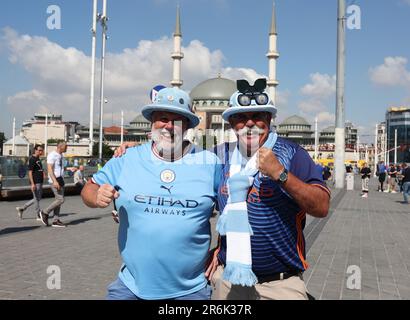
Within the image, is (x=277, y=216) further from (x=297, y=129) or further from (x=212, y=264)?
(x=297, y=129)

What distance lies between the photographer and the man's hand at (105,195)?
7.72 ft

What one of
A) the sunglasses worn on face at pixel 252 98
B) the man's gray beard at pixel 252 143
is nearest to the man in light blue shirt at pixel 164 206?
the man's gray beard at pixel 252 143

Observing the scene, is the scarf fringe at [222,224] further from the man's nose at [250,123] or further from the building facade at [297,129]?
the building facade at [297,129]

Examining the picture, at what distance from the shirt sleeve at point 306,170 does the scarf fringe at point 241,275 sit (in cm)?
57

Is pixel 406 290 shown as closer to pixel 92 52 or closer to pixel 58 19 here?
pixel 58 19

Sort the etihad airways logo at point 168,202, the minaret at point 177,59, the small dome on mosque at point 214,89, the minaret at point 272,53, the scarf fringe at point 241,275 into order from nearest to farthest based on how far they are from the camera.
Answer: the scarf fringe at point 241,275, the etihad airways logo at point 168,202, the minaret at point 272,53, the minaret at point 177,59, the small dome on mosque at point 214,89

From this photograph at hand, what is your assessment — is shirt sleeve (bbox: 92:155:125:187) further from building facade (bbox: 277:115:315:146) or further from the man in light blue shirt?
building facade (bbox: 277:115:315:146)

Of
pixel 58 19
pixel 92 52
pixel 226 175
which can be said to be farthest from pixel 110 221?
pixel 92 52

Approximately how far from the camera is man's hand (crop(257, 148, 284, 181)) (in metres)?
2.22

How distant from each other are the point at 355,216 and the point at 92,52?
3143 centimetres

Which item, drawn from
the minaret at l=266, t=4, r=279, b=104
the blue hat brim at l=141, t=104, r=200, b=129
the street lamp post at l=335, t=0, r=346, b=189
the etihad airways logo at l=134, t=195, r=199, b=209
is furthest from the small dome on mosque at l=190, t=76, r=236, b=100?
the etihad airways logo at l=134, t=195, r=199, b=209

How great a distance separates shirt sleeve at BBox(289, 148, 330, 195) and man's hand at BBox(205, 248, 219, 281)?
0.73m

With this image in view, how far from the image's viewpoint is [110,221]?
36.0 feet

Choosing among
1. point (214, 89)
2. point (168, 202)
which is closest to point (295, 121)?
point (214, 89)
